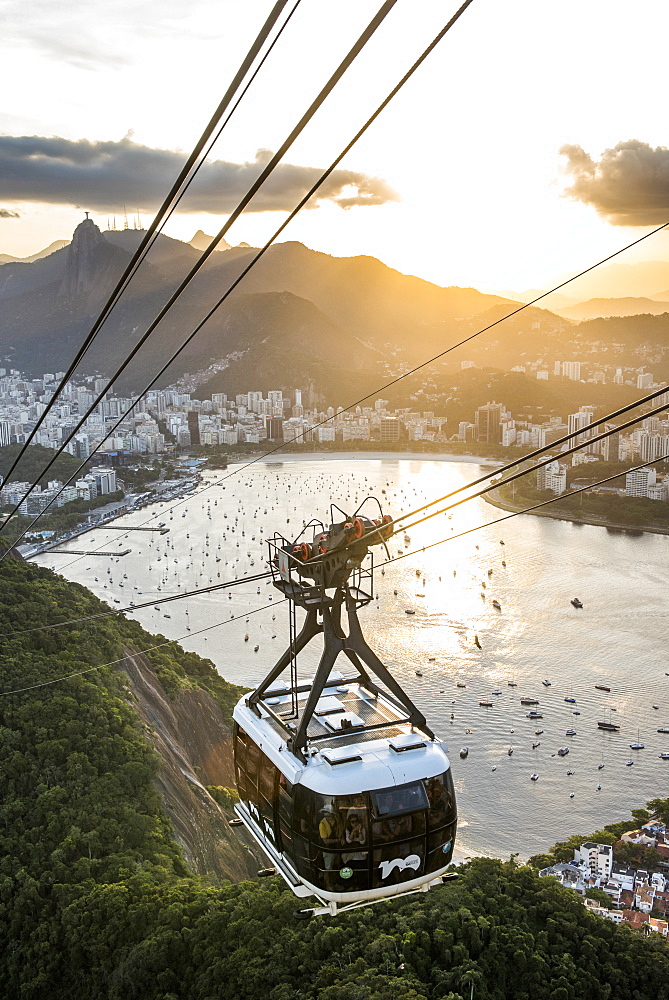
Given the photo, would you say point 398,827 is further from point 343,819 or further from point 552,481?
point 552,481

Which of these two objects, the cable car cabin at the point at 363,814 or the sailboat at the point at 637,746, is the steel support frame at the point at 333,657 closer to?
the cable car cabin at the point at 363,814

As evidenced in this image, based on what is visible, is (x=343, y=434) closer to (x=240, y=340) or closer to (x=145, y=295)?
(x=240, y=340)

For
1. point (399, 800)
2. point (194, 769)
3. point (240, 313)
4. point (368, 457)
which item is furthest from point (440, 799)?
point (240, 313)

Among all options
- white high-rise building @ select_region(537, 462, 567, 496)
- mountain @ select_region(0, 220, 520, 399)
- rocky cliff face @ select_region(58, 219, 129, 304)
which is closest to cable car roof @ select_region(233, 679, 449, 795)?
white high-rise building @ select_region(537, 462, 567, 496)

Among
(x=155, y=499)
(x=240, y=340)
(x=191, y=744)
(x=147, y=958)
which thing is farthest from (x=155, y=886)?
(x=240, y=340)

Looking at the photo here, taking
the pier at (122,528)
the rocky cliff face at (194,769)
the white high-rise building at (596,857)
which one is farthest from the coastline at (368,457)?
the white high-rise building at (596,857)

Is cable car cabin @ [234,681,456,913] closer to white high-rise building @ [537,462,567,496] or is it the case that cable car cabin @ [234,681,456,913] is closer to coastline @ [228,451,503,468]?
white high-rise building @ [537,462,567,496]
